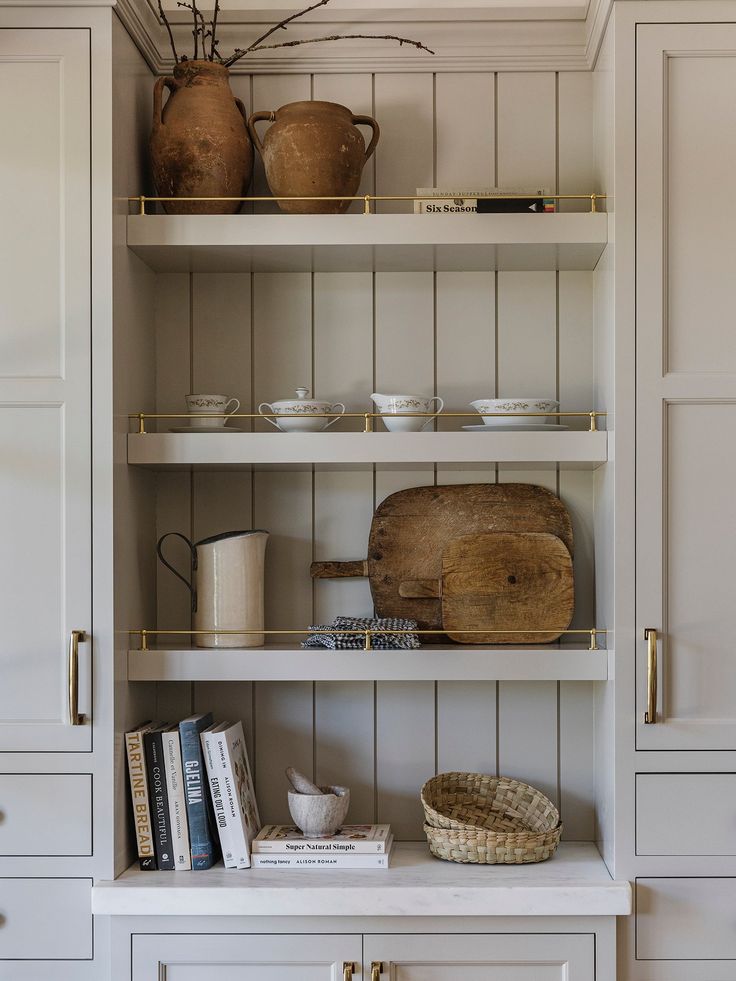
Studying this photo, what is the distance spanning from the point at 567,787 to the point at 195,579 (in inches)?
35.2

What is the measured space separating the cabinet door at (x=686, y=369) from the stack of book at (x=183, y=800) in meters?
0.78

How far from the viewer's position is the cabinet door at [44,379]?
1.81 meters

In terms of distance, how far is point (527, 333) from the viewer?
6.90 ft

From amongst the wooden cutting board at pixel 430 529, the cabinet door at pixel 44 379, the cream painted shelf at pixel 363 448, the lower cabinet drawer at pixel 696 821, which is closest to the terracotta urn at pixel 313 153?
the cabinet door at pixel 44 379

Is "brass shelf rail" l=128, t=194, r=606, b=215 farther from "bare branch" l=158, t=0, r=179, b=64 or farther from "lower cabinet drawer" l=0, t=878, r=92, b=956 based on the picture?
"lower cabinet drawer" l=0, t=878, r=92, b=956

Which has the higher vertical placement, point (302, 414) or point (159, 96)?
point (159, 96)

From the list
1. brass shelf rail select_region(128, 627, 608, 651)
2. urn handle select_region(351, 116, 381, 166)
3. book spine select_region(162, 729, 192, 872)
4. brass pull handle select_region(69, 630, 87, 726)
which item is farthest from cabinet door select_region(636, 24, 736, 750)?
brass pull handle select_region(69, 630, 87, 726)

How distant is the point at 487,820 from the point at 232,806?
1.70ft

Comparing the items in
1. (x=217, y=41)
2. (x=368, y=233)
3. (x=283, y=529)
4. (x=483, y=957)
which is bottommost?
(x=483, y=957)

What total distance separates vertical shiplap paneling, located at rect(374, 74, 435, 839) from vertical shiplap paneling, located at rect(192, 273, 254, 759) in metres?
0.29

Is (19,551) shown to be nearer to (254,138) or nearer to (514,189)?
(254,138)

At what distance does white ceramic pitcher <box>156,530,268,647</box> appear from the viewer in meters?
1.97

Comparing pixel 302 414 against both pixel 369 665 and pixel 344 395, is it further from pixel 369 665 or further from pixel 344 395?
pixel 369 665

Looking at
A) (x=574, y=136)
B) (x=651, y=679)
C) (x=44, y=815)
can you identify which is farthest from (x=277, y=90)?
(x=44, y=815)
